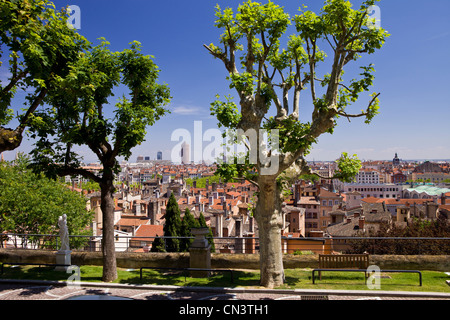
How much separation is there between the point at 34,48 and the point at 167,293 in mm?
7669

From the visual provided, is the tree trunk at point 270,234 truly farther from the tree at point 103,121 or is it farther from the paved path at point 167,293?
the tree at point 103,121

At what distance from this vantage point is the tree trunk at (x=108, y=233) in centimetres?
1066

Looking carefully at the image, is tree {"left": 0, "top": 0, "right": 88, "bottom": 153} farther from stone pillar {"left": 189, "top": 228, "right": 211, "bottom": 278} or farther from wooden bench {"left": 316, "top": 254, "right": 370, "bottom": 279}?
wooden bench {"left": 316, "top": 254, "right": 370, "bottom": 279}

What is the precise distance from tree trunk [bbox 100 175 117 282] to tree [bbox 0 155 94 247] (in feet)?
45.0

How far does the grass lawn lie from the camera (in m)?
9.50

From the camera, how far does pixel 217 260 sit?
40.1 ft

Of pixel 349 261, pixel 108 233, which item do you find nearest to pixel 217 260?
pixel 108 233

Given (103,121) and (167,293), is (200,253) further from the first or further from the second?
(103,121)

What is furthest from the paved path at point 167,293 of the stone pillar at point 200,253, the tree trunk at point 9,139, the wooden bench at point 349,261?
the tree trunk at point 9,139

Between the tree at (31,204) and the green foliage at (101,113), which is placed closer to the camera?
the green foliage at (101,113)

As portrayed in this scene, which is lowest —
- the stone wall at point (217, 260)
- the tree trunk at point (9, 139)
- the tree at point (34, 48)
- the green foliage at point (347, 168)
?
the stone wall at point (217, 260)

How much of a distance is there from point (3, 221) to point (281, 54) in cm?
2217

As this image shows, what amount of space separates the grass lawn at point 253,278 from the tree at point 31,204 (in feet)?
41.8

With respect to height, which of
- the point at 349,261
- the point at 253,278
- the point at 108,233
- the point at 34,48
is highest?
the point at 34,48
